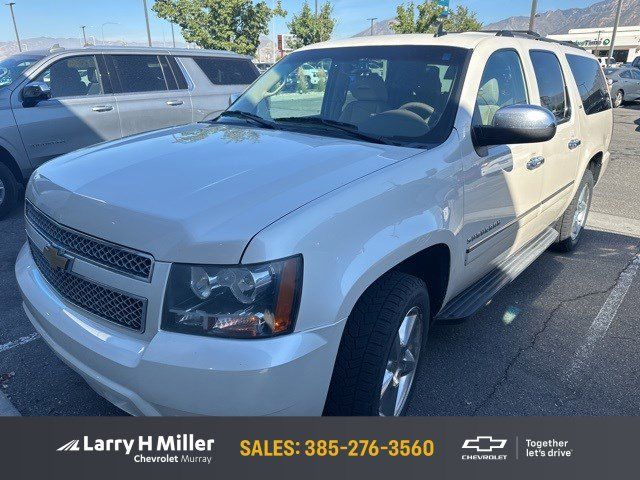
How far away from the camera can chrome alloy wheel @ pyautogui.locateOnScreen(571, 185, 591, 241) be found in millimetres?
4797

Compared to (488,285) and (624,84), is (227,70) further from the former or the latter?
(624,84)

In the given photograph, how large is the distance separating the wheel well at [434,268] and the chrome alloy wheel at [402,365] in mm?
234

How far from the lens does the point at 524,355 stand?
3223 mm

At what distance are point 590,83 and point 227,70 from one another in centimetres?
524

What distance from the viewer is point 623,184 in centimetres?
793

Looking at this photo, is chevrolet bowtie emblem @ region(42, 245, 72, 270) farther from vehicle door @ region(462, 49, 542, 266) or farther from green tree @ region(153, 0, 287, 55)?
green tree @ region(153, 0, 287, 55)

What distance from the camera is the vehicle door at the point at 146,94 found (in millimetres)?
6566

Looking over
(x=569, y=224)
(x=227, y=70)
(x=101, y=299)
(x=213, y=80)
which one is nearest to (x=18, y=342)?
(x=101, y=299)

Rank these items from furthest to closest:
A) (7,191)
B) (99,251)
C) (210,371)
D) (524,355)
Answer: (7,191), (524,355), (99,251), (210,371)

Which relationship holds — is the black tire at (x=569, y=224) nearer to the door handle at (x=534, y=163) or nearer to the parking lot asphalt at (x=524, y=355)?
the parking lot asphalt at (x=524, y=355)

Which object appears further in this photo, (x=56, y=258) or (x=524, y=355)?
(x=524, y=355)

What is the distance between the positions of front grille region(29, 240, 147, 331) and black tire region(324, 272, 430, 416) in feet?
2.60

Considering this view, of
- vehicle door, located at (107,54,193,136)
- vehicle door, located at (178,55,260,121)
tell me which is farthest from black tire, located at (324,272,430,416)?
vehicle door, located at (178,55,260,121)

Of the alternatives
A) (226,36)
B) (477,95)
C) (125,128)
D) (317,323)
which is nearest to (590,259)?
(477,95)
